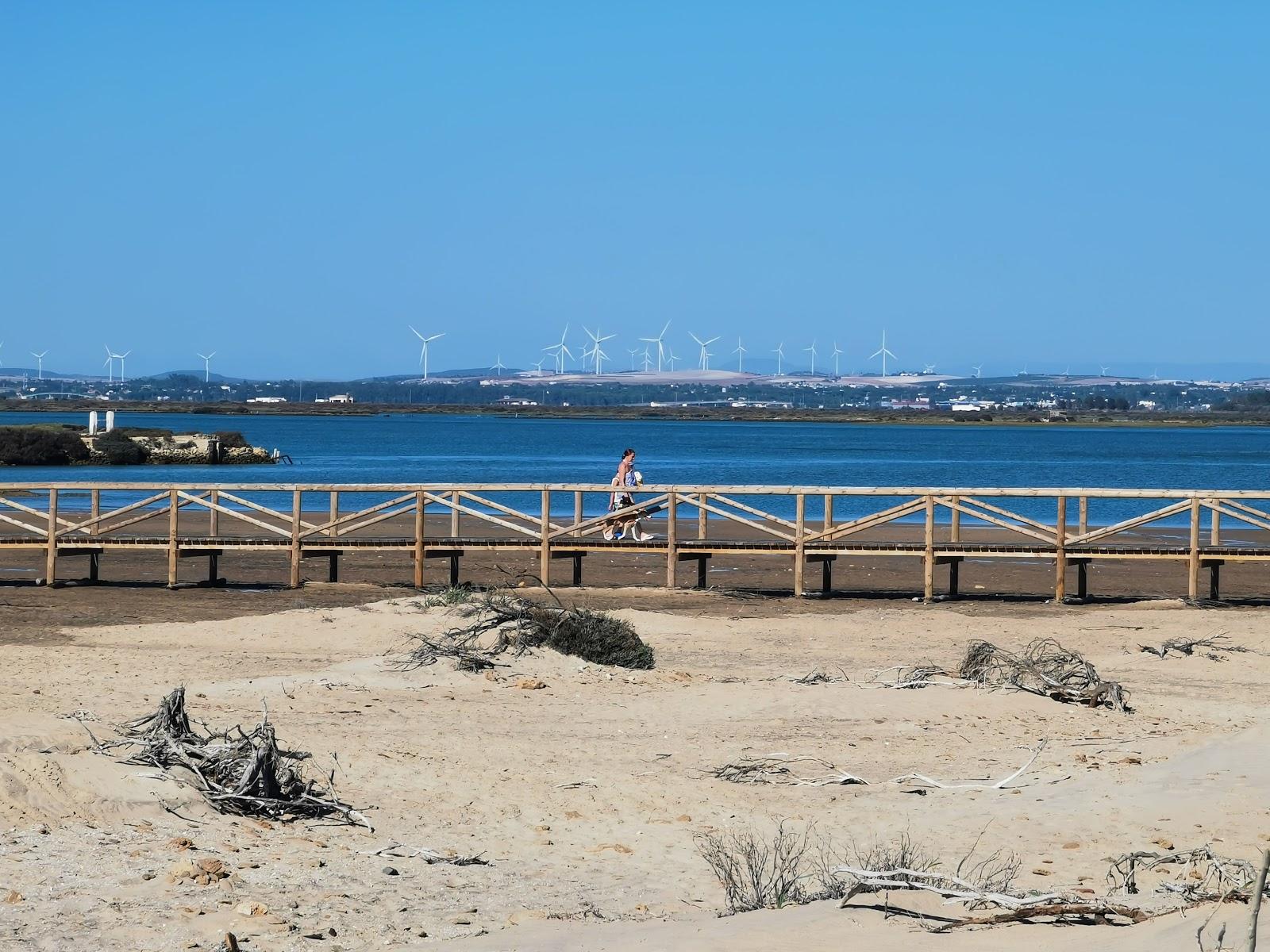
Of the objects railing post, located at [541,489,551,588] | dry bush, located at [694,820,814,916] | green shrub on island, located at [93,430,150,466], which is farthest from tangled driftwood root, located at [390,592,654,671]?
green shrub on island, located at [93,430,150,466]

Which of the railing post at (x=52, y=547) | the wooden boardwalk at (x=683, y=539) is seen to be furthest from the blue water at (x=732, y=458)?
the wooden boardwalk at (x=683, y=539)

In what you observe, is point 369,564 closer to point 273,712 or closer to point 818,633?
point 818,633

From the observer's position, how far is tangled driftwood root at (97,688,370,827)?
380 inches

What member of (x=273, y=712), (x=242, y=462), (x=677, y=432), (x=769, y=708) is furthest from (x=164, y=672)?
(x=677, y=432)

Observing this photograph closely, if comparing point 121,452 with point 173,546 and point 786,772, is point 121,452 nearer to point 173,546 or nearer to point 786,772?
point 173,546

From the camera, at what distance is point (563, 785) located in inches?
432

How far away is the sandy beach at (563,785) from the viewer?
7578mm

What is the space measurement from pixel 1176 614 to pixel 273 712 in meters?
13.5

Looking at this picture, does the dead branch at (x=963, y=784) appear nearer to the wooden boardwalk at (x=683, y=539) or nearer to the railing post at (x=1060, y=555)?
the wooden boardwalk at (x=683, y=539)

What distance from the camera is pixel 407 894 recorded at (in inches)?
327

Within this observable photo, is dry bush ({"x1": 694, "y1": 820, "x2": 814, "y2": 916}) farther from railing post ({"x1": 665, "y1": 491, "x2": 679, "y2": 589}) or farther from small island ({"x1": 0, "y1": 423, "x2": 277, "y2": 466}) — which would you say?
small island ({"x1": 0, "y1": 423, "x2": 277, "y2": 466})

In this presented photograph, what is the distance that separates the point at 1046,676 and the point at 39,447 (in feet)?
192

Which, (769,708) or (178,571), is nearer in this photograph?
(769,708)

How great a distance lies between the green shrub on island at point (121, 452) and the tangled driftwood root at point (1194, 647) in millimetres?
55581
